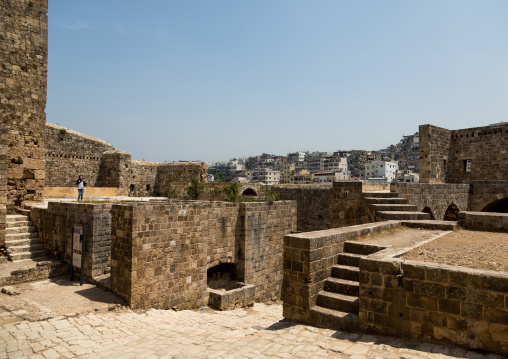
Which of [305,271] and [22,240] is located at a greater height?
[305,271]

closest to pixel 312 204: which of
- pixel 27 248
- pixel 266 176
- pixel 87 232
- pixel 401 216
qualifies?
pixel 401 216

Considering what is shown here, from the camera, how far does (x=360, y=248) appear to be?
646cm

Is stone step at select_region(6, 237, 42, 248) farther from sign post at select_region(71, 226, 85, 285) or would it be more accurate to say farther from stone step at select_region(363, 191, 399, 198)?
stone step at select_region(363, 191, 399, 198)

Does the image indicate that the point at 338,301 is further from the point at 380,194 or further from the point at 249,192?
the point at 249,192

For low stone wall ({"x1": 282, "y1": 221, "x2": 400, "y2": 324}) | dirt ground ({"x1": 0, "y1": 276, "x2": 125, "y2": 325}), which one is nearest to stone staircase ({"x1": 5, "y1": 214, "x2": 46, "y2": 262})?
dirt ground ({"x1": 0, "y1": 276, "x2": 125, "y2": 325})

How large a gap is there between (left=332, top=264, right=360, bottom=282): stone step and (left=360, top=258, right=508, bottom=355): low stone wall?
111cm

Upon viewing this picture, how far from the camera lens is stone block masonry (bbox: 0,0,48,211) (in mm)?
12516

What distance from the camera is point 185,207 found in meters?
9.59

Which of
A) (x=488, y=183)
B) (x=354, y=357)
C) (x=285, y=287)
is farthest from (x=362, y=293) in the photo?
(x=488, y=183)

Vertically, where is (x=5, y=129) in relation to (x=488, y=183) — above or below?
above

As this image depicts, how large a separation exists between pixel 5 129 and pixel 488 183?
20889 mm

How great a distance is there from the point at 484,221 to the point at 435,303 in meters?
5.47

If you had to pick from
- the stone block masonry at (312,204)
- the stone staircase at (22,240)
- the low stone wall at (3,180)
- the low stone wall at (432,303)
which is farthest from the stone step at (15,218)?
the stone block masonry at (312,204)

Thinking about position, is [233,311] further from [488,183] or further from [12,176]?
[488,183]
